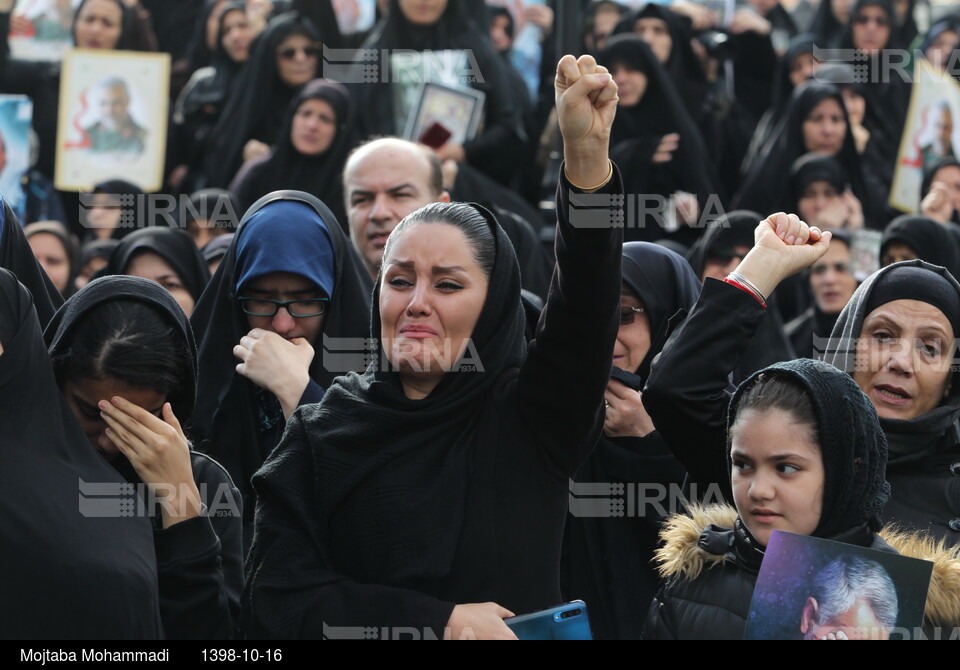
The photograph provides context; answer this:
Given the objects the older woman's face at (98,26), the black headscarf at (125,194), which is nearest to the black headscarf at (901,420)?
the black headscarf at (125,194)

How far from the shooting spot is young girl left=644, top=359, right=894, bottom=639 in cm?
281

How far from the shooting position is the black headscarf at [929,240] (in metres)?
5.82

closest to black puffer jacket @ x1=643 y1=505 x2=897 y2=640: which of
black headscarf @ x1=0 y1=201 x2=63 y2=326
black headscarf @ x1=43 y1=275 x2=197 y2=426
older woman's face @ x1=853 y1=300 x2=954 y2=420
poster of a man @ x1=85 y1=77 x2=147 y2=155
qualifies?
older woman's face @ x1=853 y1=300 x2=954 y2=420

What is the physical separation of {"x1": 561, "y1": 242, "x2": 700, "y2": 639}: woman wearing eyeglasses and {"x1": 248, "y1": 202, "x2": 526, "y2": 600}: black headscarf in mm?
831

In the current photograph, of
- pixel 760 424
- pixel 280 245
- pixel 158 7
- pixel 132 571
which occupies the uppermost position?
pixel 158 7

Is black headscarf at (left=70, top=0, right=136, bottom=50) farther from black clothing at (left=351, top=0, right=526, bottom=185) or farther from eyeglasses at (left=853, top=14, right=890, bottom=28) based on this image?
eyeglasses at (left=853, top=14, right=890, bottom=28)

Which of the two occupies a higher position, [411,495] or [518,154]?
[518,154]

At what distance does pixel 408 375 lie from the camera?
2.98m

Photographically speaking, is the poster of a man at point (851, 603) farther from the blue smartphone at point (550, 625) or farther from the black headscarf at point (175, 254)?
the black headscarf at point (175, 254)

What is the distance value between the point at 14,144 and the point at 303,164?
4.34 ft

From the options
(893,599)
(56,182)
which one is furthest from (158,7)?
(893,599)

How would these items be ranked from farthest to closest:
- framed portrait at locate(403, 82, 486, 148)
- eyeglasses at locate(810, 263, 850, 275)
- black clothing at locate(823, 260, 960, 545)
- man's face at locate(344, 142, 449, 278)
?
framed portrait at locate(403, 82, 486, 148) < eyeglasses at locate(810, 263, 850, 275) < man's face at locate(344, 142, 449, 278) < black clothing at locate(823, 260, 960, 545)

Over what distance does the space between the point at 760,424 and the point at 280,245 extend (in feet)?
5.39

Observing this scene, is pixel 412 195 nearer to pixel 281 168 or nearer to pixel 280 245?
pixel 280 245
